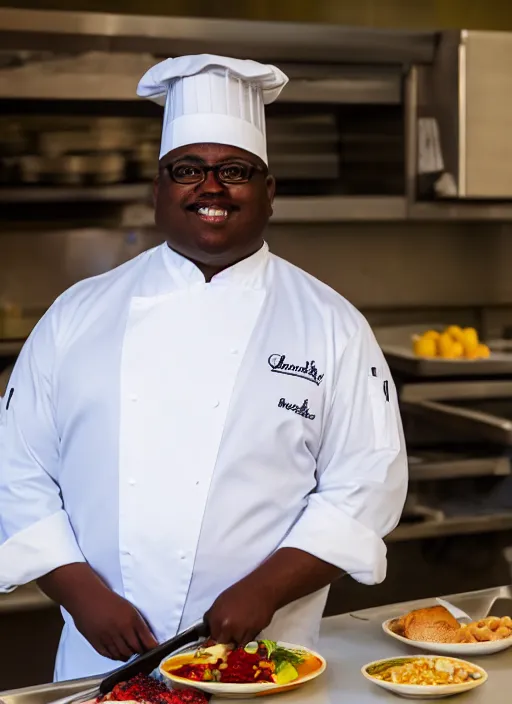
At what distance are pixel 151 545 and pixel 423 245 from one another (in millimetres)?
2113

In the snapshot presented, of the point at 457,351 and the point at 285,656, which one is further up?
the point at 457,351

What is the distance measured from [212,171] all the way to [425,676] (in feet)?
2.61

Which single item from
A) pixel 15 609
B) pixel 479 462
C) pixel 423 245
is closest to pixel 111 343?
pixel 15 609

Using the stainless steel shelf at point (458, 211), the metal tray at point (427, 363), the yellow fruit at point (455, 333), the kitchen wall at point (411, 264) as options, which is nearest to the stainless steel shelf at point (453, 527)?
the metal tray at point (427, 363)

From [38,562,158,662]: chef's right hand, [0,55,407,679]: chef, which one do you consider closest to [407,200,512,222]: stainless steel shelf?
[0,55,407,679]: chef

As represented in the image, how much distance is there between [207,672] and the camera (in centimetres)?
138

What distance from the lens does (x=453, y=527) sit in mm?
3158

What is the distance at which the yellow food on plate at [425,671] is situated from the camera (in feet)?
→ 4.48

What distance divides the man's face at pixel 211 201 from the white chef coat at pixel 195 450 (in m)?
0.07

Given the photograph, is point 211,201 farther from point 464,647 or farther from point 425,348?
point 425,348

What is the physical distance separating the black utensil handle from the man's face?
22.9 inches

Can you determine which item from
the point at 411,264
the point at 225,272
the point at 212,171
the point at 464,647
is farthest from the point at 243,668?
the point at 411,264

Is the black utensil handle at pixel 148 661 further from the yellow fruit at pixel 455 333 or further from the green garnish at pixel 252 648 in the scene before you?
the yellow fruit at pixel 455 333

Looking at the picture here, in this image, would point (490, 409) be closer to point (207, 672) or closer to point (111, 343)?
point (111, 343)
